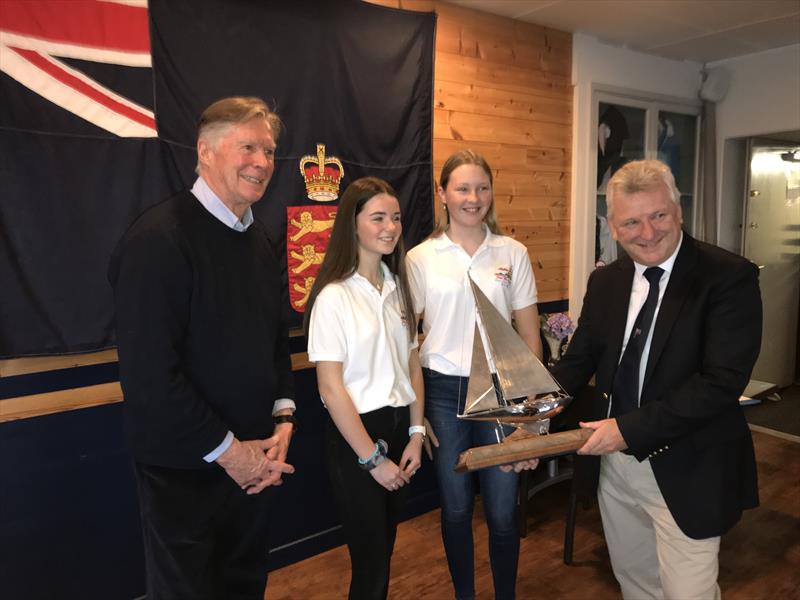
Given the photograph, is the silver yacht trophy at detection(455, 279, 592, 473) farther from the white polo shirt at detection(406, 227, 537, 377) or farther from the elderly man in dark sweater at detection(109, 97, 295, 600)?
the elderly man in dark sweater at detection(109, 97, 295, 600)

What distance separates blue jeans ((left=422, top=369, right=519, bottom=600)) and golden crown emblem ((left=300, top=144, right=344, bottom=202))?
0.99 meters

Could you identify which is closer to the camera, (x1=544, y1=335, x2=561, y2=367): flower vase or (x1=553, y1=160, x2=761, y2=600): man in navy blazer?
(x1=553, y1=160, x2=761, y2=600): man in navy blazer

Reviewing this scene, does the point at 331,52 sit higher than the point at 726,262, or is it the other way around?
the point at 331,52

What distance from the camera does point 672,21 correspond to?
335cm

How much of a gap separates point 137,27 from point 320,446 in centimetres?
185

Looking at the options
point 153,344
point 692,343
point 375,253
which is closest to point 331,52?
point 375,253

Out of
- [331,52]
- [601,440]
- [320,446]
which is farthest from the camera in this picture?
[320,446]

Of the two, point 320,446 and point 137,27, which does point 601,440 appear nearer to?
point 320,446

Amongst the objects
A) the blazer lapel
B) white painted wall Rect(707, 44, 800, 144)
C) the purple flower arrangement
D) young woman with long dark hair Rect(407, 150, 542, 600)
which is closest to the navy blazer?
the blazer lapel

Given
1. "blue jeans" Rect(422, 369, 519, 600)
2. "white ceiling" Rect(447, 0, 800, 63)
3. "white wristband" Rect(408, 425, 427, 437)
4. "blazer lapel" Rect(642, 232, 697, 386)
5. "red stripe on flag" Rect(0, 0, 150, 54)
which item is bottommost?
"blue jeans" Rect(422, 369, 519, 600)

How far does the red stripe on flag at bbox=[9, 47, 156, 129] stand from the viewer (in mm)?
1839

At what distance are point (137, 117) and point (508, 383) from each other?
161cm

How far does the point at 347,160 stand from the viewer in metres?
2.59

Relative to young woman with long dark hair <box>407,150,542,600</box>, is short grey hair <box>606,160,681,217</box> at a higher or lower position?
higher
